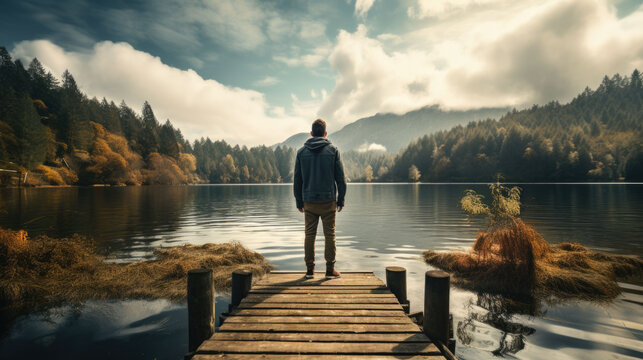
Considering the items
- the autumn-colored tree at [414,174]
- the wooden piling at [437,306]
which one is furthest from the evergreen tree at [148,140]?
the autumn-colored tree at [414,174]

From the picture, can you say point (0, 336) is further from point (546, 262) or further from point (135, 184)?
point (135, 184)

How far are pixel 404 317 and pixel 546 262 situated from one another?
27.9ft

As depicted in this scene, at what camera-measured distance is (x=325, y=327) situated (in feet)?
14.3

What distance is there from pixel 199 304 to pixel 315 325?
6.74 ft

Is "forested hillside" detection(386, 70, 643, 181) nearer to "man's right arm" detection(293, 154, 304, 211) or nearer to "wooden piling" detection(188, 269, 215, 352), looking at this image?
"man's right arm" detection(293, 154, 304, 211)

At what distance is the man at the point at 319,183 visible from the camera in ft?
21.0

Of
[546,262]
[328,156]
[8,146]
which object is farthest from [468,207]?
[8,146]

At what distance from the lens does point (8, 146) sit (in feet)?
184

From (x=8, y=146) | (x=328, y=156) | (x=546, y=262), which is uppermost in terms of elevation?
(x=8, y=146)

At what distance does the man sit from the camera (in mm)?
6402

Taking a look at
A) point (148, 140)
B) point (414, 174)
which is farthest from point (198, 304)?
point (414, 174)

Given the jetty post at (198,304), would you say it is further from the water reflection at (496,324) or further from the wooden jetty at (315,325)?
the water reflection at (496,324)

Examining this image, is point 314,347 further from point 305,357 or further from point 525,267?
point 525,267

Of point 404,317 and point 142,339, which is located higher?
point 404,317
